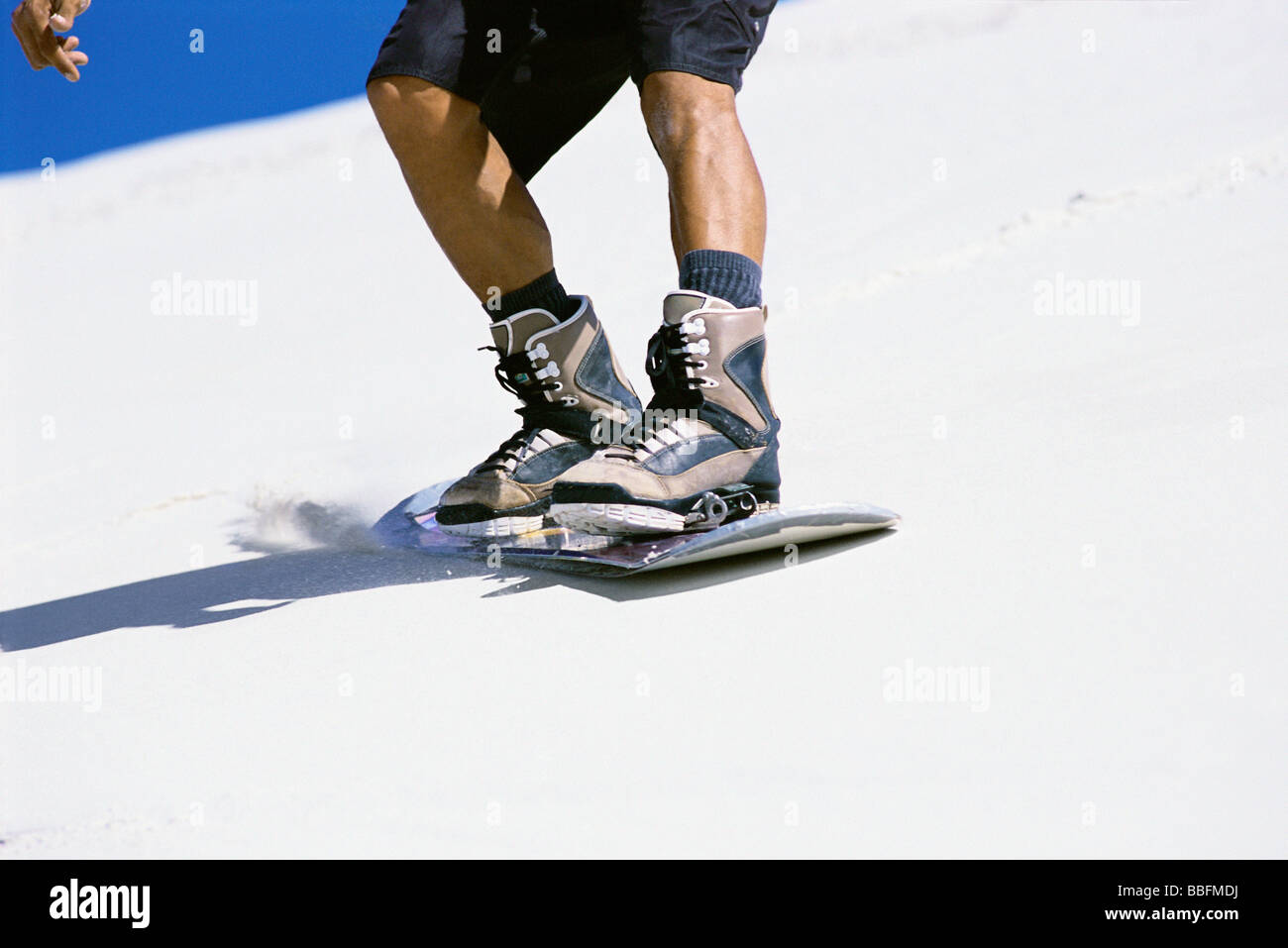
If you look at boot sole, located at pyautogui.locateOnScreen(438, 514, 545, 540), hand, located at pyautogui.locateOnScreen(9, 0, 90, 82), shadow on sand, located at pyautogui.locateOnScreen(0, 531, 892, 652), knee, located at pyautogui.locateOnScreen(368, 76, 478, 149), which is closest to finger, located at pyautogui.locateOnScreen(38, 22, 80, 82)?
hand, located at pyautogui.locateOnScreen(9, 0, 90, 82)

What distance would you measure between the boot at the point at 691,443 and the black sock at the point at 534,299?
278mm

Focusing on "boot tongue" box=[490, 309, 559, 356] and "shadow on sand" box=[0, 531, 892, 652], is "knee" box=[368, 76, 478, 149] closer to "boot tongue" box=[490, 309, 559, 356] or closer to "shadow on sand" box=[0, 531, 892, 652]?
"boot tongue" box=[490, 309, 559, 356]

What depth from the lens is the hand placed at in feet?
5.70

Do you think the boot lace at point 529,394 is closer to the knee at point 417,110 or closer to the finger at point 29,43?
the knee at point 417,110

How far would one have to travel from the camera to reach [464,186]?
186cm

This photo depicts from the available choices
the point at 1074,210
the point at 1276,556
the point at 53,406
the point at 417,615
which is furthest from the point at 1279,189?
the point at 53,406

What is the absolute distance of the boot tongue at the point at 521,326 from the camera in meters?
1.91

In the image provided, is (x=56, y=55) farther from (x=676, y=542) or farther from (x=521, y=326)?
(x=676, y=542)

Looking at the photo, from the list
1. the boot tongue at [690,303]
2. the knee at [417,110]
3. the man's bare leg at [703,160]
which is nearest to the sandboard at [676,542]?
the boot tongue at [690,303]

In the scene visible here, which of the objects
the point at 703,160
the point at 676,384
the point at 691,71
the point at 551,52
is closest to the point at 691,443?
the point at 676,384

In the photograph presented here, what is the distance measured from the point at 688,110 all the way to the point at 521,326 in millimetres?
448

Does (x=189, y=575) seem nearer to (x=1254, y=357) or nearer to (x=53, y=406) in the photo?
(x=1254, y=357)

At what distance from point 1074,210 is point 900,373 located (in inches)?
73.0

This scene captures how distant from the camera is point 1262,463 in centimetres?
166
